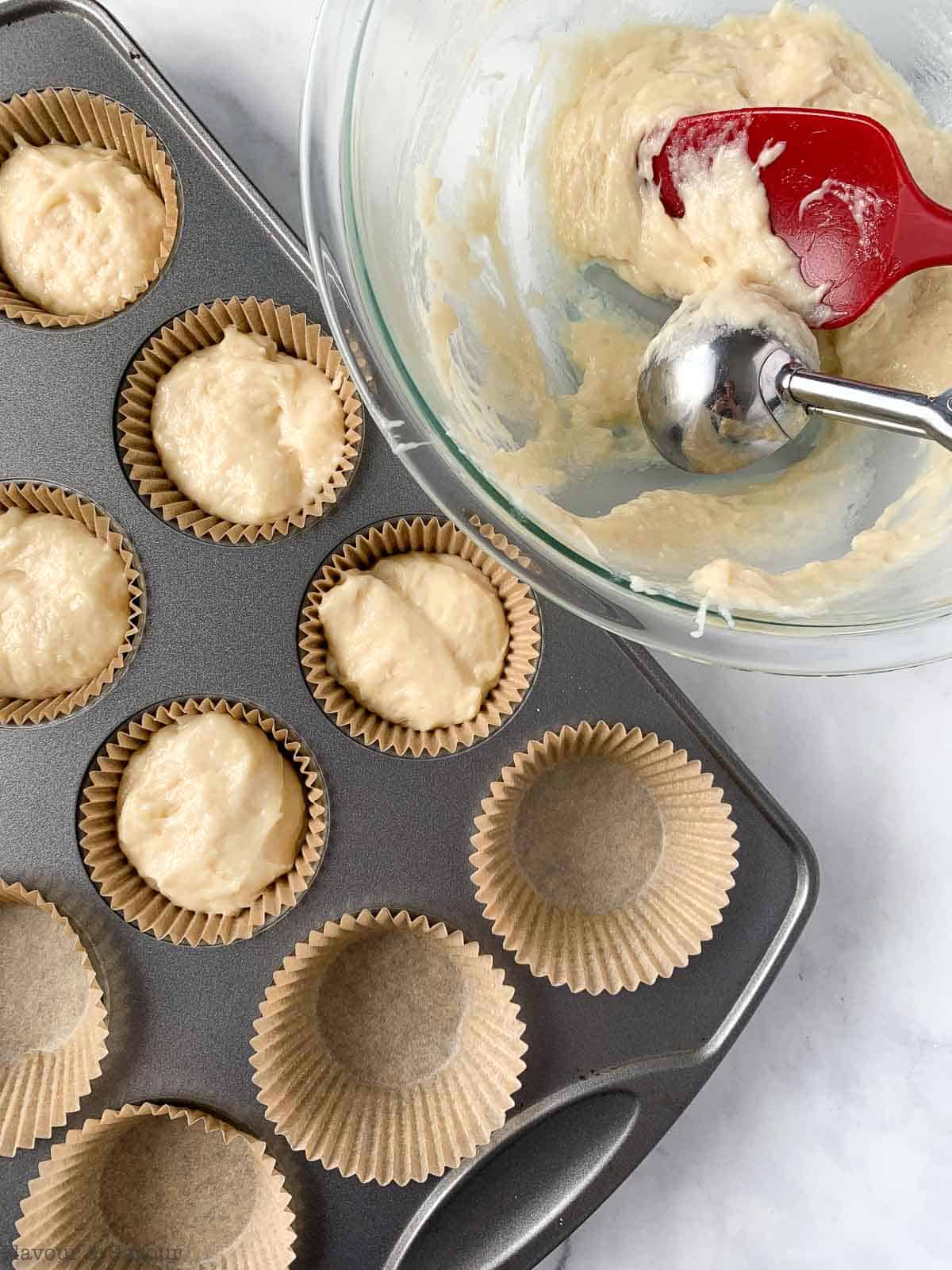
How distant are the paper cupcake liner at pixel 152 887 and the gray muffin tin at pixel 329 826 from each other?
2 cm

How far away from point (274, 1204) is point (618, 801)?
835mm

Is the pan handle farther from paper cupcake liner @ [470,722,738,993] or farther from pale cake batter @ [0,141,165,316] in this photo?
pale cake batter @ [0,141,165,316]

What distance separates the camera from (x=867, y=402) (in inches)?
47.9

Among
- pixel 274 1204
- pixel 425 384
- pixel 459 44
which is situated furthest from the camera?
pixel 274 1204

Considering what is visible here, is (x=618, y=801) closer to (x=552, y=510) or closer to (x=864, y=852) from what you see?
(x=864, y=852)

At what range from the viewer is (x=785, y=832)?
1645mm

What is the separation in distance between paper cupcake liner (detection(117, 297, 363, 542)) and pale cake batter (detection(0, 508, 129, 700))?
0.46 feet

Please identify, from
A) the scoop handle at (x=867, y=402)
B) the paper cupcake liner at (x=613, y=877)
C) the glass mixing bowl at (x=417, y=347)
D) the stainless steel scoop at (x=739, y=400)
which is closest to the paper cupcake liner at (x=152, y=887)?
the paper cupcake liner at (x=613, y=877)

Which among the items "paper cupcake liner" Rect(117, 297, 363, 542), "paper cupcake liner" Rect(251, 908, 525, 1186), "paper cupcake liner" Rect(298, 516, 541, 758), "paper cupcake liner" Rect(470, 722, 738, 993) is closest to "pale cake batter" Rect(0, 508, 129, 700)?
"paper cupcake liner" Rect(117, 297, 363, 542)

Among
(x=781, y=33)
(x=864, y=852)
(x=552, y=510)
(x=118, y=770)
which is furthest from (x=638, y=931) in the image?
(x=781, y=33)

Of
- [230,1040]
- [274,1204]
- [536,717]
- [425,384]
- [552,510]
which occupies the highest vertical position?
[425,384]

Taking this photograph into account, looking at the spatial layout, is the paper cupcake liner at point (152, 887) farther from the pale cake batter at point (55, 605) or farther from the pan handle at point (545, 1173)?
the pan handle at point (545, 1173)

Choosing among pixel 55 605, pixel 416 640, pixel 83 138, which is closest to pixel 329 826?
pixel 416 640

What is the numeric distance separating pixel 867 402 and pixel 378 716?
91 centimetres
